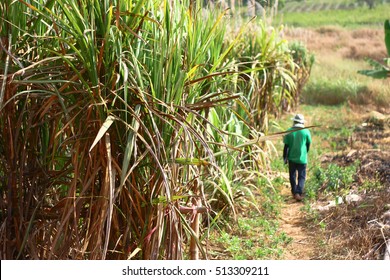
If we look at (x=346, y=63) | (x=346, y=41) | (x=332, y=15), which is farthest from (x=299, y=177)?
(x=332, y=15)

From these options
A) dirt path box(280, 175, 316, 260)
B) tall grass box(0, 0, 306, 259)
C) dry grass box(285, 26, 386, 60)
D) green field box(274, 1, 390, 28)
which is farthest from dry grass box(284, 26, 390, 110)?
tall grass box(0, 0, 306, 259)

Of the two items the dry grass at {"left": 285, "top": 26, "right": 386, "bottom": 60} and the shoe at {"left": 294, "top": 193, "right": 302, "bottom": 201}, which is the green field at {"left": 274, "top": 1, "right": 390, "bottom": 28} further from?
the shoe at {"left": 294, "top": 193, "right": 302, "bottom": 201}

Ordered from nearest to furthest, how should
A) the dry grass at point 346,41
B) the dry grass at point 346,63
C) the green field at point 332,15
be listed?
the dry grass at point 346,63 < the dry grass at point 346,41 < the green field at point 332,15

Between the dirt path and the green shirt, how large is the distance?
452 mm

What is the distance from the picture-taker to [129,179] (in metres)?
2.99

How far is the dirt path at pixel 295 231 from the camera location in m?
5.35

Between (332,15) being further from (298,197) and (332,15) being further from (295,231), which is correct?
(295,231)

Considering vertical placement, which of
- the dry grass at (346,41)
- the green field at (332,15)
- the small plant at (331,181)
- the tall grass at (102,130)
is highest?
the tall grass at (102,130)

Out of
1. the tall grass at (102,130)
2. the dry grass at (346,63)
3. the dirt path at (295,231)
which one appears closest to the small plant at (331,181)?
the dirt path at (295,231)

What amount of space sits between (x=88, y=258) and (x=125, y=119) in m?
0.74

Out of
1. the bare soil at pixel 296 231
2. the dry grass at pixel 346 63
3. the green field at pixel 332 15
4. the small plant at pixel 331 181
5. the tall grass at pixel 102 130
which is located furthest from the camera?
the green field at pixel 332 15

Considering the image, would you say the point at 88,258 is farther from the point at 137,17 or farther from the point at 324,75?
the point at 324,75

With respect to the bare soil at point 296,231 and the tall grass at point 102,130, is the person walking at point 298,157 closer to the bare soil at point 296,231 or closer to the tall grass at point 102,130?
the bare soil at point 296,231

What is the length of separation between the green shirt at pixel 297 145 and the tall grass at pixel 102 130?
3841 millimetres
